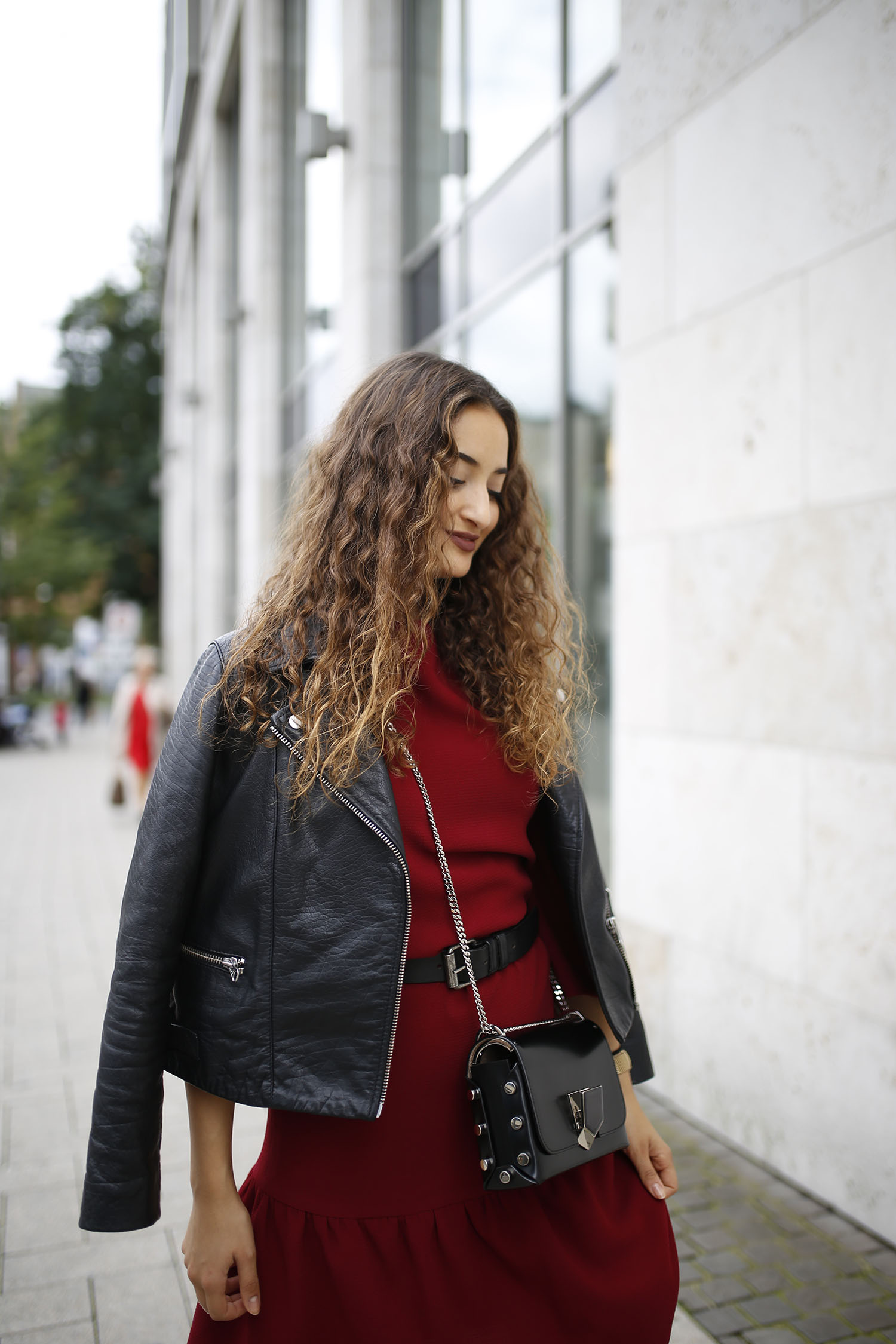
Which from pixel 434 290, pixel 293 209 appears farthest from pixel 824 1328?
pixel 293 209

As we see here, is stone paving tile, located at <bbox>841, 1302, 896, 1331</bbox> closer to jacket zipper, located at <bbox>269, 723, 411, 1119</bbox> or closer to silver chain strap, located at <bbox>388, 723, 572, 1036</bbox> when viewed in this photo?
silver chain strap, located at <bbox>388, 723, 572, 1036</bbox>

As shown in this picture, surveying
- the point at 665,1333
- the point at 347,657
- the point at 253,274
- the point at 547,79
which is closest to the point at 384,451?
the point at 347,657

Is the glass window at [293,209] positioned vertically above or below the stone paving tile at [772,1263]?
above

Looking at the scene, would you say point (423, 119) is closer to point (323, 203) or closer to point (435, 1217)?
point (323, 203)

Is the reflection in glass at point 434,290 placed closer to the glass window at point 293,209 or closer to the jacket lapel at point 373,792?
the glass window at point 293,209

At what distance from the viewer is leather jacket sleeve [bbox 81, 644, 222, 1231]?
4.97ft

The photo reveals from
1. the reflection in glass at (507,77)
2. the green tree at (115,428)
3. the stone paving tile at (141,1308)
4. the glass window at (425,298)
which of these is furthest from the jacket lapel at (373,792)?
the green tree at (115,428)

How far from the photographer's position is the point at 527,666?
1989 mm

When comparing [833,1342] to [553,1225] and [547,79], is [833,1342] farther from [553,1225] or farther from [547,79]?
[547,79]

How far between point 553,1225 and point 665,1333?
0.89 ft

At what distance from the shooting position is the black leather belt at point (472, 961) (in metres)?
1.58

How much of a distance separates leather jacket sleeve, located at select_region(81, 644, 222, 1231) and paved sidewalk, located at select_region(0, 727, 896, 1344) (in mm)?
845

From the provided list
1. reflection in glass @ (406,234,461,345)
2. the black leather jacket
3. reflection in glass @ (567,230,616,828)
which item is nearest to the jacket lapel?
the black leather jacket

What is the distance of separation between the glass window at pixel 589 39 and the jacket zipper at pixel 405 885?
16.3 ft
